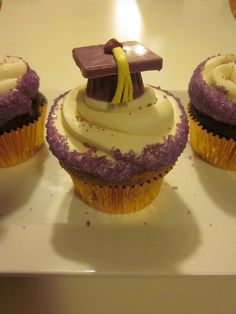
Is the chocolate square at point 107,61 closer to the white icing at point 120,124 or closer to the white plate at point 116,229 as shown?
the white icing at point 120,124

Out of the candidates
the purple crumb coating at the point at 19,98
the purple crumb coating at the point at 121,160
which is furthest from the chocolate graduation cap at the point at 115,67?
the purple crumb coating at the point at 19,98

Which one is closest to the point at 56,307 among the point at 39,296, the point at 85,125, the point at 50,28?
the point at 39,296

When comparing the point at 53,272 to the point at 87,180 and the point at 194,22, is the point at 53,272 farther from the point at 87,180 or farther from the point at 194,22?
the point at 194,22

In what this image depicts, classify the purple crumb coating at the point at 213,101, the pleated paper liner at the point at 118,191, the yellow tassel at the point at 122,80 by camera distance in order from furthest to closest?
the purple crumb coating at the point at 213,101
the pleated paper liner at the point at 118,191
the yellow tassel at the point at 122,80

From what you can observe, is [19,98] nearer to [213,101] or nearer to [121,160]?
[121,160]

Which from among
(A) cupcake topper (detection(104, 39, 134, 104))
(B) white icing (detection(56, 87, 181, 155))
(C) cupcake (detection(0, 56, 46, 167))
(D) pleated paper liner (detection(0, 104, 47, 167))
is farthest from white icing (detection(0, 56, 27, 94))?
(A) cupcake topper (detection(104, 39, 134, 104))

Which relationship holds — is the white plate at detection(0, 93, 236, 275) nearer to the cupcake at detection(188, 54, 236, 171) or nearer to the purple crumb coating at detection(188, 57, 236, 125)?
the cupcake at detection(188, 54, 236, 171)
